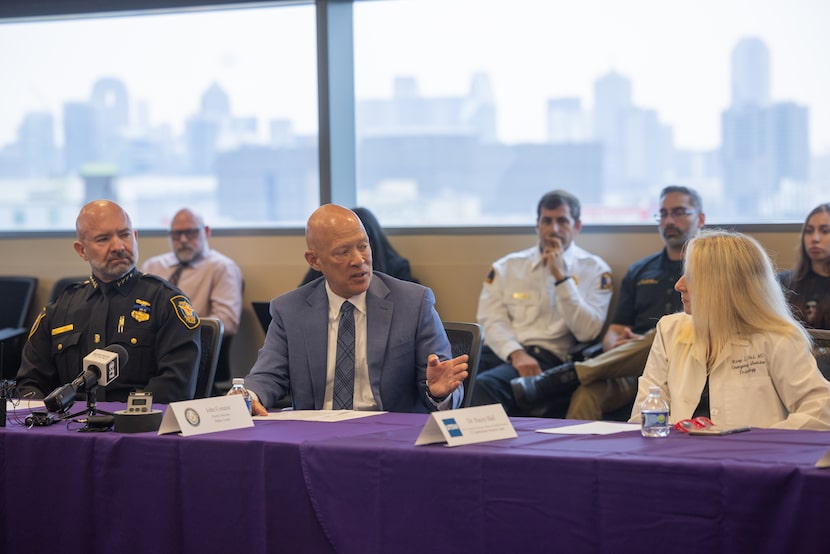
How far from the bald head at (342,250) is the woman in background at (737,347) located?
963 mm

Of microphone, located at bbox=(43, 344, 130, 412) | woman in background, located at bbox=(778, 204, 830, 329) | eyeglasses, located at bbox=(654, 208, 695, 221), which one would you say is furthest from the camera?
eyeglasses, located at bbox=(654, 208, 695, 221)

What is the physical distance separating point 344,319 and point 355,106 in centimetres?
319

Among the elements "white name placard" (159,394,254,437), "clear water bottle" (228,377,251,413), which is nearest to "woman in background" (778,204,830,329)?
"clear water bottle" (228,377,251,413)

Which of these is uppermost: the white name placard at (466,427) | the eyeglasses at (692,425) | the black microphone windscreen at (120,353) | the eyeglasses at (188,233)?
the eyeglasses at (188,233)

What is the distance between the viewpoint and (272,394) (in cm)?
288

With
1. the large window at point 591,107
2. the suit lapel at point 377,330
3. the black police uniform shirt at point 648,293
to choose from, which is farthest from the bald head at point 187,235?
the suit lapel at point 377,330

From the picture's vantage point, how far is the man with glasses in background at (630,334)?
418cm

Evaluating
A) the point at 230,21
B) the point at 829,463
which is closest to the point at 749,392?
the point at 829,463

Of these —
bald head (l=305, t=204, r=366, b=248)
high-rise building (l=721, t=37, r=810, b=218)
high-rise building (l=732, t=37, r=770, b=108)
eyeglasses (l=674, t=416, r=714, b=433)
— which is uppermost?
high-rise building (l=732, t=37, r=770, b=108)

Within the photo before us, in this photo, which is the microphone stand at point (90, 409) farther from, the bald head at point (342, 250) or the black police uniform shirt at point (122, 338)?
the bald head at point (342, 250)

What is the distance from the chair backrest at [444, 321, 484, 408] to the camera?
119 inches

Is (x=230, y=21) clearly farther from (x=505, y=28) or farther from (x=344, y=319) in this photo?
(x=344, y=319)

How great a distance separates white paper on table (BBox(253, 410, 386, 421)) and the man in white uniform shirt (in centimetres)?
215

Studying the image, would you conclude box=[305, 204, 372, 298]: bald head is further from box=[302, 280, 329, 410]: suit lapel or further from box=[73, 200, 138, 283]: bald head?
box=[73, 200, 138, 283]: bald head
